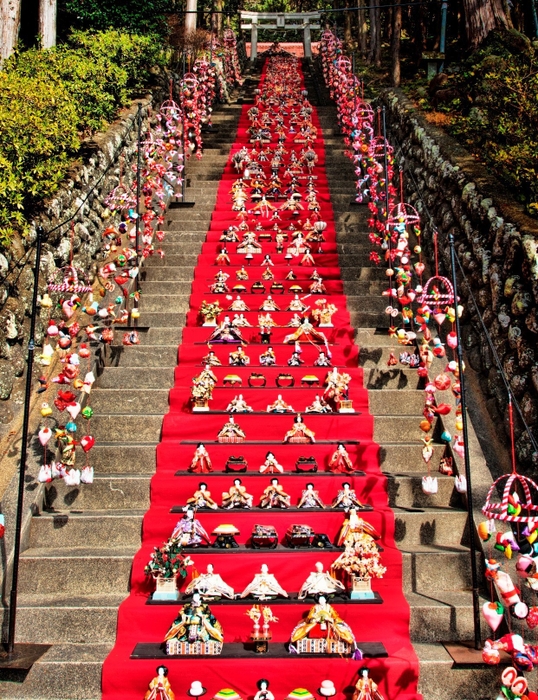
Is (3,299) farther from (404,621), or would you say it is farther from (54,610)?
(404,621)

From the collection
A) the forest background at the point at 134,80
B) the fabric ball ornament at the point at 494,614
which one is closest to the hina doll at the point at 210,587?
the fabric ball ornament at the point at 494,614

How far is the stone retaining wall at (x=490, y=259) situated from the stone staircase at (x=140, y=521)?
3.14 feet

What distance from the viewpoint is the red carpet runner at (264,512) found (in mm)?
6039

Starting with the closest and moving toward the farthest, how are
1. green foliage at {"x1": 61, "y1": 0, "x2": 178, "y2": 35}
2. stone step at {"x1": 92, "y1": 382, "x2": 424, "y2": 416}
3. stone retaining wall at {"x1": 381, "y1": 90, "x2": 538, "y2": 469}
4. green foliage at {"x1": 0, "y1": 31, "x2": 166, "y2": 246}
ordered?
stone retaining wall at {"x1": 381, "y1": 90, "x2": 538, "y2": 469} < stone step at {"x1": 92, "y1": 382, "x2": 424, "y2": 416} < green foliage at {"x1": 0, "y1": 31, "x2": 166, "y2": 246} < green foliage at {"x1": 61, "y1": 0, "x2": 178, "y2": 35}

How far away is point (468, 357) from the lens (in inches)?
379

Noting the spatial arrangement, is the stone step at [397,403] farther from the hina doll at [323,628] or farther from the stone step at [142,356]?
the hina doll at [323,628]

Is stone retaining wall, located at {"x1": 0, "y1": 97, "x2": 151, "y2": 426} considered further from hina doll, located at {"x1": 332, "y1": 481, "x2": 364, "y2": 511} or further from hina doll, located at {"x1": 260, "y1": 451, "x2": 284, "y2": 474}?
hina doll, located at {"x1": 332, "y1": 481, "x2": 364, "y2": 511}

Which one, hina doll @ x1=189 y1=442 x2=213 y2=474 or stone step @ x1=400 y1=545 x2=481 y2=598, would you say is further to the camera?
hina doll @ x1=189 y1=442 x2=213 y2=474

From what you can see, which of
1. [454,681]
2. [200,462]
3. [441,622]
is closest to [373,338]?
[200,462]

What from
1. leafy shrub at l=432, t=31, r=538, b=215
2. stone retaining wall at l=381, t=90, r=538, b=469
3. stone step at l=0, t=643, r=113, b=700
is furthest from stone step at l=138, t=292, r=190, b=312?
stone step at l=0, t=643, r=113, b=700

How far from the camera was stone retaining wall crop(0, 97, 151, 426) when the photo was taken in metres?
8.82

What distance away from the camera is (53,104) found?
11117mm

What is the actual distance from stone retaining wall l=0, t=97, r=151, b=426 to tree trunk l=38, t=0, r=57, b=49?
7.26 ft

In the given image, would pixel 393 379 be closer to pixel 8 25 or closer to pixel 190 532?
pixel 190 532
